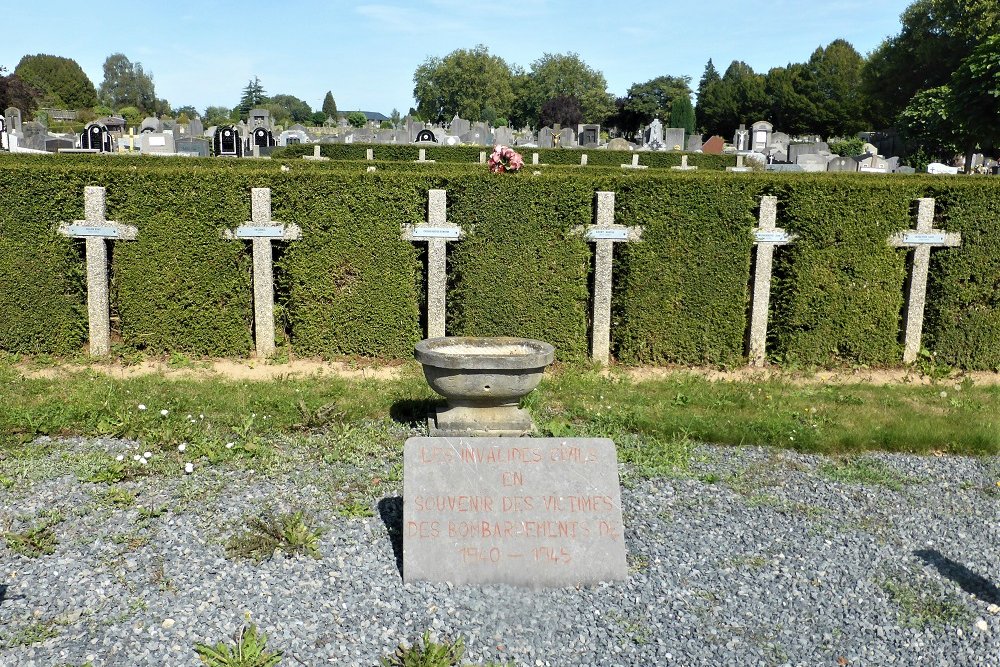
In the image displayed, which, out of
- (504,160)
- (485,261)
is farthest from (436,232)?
(504,160)

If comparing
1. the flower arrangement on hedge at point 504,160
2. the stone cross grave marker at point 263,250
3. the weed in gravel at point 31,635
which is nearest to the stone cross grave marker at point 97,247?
the stone cross grave marker at point 263,250

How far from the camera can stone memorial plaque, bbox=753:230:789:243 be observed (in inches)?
368

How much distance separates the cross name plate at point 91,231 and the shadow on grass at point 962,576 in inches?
301

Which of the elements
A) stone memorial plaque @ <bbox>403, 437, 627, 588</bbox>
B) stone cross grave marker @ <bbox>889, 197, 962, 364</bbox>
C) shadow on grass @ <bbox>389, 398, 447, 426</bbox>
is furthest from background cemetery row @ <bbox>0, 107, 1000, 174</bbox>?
stone memorial plaque @ <bbox>403, 437, 627, 588</bbox>

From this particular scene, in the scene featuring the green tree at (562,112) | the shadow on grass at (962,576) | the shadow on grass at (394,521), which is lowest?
the shadow on grass at (962,576)

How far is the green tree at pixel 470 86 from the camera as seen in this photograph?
104 metres

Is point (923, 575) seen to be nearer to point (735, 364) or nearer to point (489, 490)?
point (489, 490)

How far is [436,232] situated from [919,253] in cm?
510

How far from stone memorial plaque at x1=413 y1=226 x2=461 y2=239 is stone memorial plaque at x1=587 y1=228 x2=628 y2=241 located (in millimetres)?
1355

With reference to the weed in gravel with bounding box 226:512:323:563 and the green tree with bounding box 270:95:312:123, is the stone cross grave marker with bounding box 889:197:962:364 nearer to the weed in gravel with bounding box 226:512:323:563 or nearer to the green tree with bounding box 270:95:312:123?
the weed in gravel with bounding box 226:512:323:563

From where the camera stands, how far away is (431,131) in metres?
37.6

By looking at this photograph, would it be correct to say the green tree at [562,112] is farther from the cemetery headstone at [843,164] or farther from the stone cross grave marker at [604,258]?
the stone cross grave marker at [604,258]

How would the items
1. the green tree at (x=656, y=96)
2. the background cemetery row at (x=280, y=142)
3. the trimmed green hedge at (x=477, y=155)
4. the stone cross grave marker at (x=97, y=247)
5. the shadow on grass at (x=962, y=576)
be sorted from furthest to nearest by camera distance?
1. the green tree at (x=656, y=96)
2. the background cemetery row at (x=280, y=142)
3. the trimmed green hedge at (x=477, y=155)
4. the stone cross grave marker at (x=97, y=247)
5. the shadow on grass at (x=962, y=576)

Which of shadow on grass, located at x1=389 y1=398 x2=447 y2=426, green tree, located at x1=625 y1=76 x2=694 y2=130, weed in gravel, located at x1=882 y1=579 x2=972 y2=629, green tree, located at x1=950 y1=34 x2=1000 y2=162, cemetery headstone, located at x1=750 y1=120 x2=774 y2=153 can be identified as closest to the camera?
weed in gravel, located at x1=882 y1=579 x2=972 y2=629
